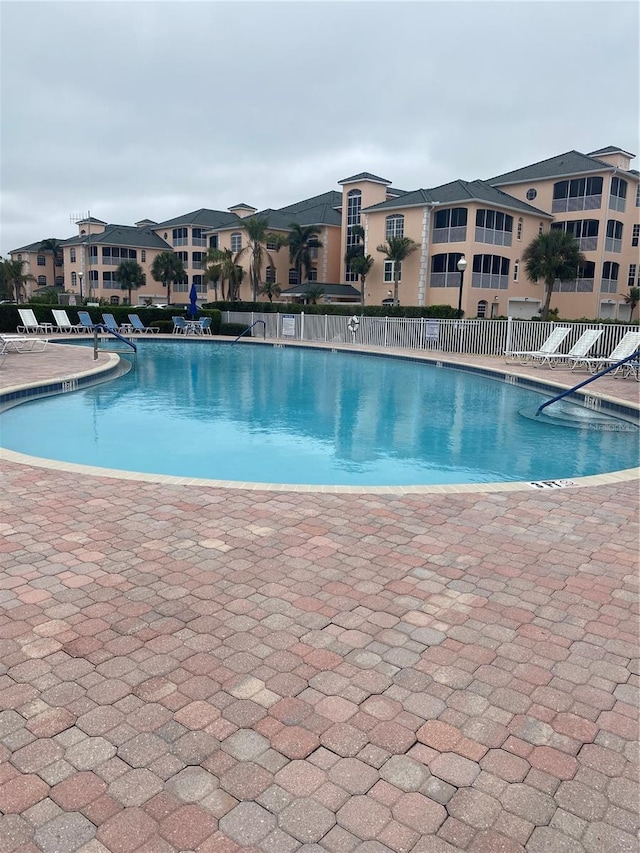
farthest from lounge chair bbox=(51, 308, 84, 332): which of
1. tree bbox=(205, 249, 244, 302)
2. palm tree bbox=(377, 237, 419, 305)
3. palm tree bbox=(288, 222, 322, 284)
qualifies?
palm tree bbox=(288, 222, 322, 284)

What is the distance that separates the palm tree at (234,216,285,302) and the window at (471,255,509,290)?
18.5 meters

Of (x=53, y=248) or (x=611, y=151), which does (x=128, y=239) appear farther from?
(x=611, y=151)

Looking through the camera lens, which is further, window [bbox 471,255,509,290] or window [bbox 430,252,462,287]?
window [bbox 430,252,462,287]

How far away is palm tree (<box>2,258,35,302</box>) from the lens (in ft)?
237

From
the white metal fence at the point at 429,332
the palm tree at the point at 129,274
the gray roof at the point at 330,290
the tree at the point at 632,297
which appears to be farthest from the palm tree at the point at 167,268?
the tree at the point at 632,297

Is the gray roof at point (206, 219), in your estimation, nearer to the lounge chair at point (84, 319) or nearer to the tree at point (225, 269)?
the tree at point (225, 269)

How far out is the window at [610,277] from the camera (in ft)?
130

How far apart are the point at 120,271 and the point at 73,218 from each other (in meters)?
17.5

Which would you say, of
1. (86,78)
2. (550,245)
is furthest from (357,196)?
(86,78)

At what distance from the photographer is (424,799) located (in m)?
2.22

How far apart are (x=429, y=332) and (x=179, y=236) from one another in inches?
1785

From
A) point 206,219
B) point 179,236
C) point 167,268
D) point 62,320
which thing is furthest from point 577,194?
point 179,236

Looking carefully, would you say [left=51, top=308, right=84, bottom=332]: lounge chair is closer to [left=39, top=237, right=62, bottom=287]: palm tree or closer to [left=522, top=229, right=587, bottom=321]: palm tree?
[left=522, top=229, right=587, bottom=321]: palm tree

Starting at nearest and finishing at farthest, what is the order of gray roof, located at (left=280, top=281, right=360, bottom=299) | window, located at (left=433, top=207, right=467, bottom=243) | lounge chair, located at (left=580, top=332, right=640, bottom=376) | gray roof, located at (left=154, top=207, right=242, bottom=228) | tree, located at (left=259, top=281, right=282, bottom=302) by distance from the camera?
lounge chair, located at (left=580, top=332, right=640, bottom=376), window, located at (left=433, top=207, right=467, bottom=243), gray roof, located at (left=280, top=281, right=360, bottom=299), tree, located at (left=259, top=281, right=282, bottom=302), gray roof, located at (left=154, top=207, right=242, bottom=228)
